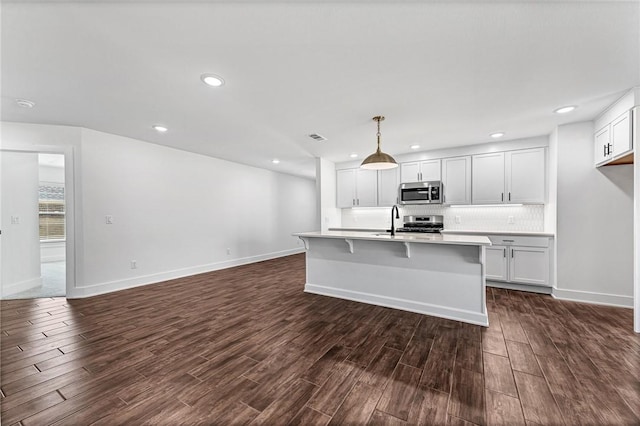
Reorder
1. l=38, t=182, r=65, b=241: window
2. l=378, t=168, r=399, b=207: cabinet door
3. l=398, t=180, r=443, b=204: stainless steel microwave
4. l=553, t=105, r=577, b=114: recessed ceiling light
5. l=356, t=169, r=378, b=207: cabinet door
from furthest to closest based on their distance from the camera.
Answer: l=38, t=182, r=65, b=241: window, l=356, t=169, r=378, b=207: cabinet door, l=378, t=168, r=399, b=207: cabinet door, l=398, t=180, r=443, b=204: stainless steel microwave, l=553, t=105, r=577, b=114: recessed ceiling light

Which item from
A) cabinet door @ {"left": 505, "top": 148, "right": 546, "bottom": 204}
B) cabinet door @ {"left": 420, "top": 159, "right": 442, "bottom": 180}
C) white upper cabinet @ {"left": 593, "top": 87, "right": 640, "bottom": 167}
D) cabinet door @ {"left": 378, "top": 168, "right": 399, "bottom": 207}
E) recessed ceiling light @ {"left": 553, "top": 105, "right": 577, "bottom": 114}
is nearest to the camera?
white upper cabinet @ {"left": 593, "top": 87, "right": 640, "bottom": 167}

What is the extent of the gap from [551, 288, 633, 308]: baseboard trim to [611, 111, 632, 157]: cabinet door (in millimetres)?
1885

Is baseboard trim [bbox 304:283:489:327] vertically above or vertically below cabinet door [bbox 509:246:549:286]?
below

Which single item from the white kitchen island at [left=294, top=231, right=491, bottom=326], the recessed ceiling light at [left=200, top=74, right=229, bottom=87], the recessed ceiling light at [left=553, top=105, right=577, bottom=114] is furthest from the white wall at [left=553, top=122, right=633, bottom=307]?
the recessed ceiling light at [left=200, top=74, right=229, bottom=87]

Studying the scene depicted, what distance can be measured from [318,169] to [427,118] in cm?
277

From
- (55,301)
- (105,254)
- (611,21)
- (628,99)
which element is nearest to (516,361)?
(611,21)

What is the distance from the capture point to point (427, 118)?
11.0 feet

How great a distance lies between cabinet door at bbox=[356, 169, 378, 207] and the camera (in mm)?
5590

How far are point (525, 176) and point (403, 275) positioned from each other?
2.96 meters

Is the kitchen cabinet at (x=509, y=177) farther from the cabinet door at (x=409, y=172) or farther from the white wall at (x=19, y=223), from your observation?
the white wall at (x=19, y=223)

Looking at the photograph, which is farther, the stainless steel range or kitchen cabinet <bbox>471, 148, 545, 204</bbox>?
the stainless steel range

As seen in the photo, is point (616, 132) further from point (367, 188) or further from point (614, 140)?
point (367, 188)

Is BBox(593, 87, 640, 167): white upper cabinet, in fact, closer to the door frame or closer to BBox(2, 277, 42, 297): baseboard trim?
the door frame

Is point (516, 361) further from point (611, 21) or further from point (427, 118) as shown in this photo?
point (427, 118)
